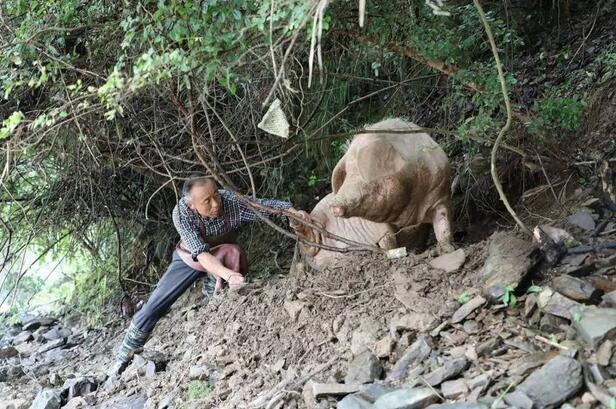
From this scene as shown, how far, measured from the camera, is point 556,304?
2.49m

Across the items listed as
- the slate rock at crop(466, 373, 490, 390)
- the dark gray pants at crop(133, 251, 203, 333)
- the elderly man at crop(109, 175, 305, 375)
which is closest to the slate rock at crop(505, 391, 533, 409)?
the slate rock at crop(466, 373, 490, 390)

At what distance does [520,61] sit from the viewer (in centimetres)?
543

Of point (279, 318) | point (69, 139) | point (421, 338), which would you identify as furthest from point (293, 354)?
point (69, 139)

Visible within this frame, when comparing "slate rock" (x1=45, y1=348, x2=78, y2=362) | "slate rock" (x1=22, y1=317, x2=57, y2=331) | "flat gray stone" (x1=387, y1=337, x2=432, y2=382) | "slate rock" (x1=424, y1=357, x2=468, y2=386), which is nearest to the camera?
"slate rock" (x1=424, y1=357, x2=468, y2=386)

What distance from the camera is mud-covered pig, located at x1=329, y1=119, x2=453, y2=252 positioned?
358 cm

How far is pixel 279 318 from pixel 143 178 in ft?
9.10

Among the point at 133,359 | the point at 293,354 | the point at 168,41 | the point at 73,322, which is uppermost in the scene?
the point at 168,41

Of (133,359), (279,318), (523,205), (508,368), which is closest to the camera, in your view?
(508,368)

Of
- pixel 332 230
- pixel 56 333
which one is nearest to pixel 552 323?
pixel 332 230

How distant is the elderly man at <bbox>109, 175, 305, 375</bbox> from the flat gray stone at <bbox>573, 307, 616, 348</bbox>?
2085 millimetres

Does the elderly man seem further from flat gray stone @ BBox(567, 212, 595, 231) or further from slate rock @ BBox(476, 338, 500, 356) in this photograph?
slate rock @ BBox(476, 338, 500, 356)

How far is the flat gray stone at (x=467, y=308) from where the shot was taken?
2748mm

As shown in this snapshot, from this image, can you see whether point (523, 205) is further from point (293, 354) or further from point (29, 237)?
point (29, 237)

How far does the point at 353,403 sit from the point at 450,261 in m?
1.09
